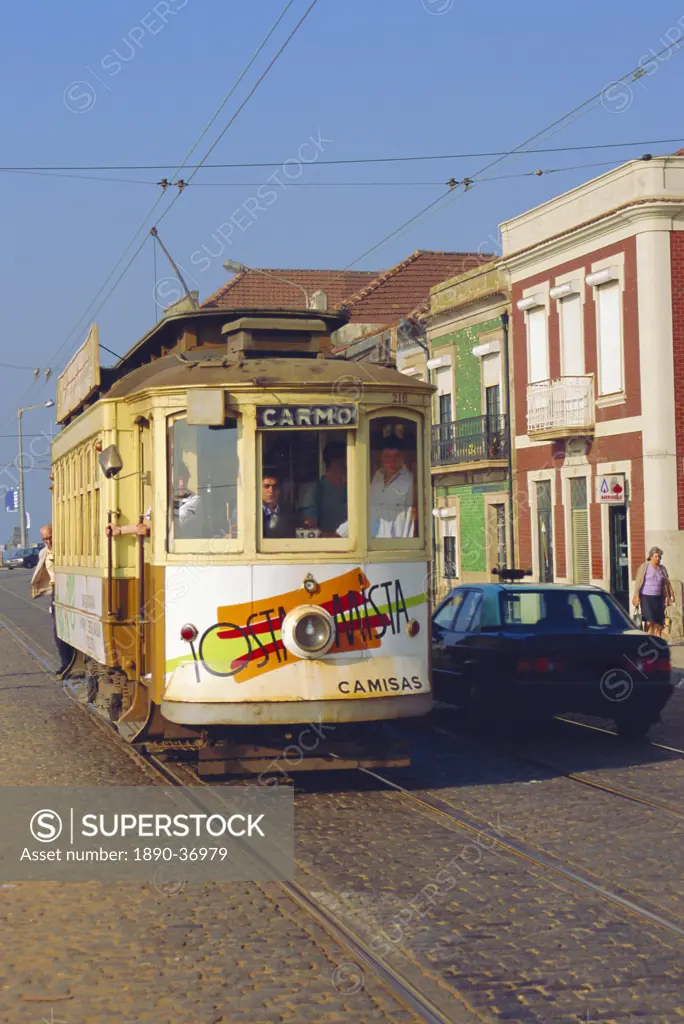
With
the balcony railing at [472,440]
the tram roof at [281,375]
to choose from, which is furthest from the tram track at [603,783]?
the balcony railing at [472,440]

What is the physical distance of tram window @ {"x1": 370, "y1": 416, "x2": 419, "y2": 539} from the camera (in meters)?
10.4

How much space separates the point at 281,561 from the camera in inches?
397

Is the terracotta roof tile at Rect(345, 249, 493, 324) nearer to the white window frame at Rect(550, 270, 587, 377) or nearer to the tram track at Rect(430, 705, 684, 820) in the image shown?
the white window frame at Rect(550, 270, 587, 377)

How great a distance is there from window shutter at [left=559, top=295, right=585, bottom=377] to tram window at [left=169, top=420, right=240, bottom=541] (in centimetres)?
2223

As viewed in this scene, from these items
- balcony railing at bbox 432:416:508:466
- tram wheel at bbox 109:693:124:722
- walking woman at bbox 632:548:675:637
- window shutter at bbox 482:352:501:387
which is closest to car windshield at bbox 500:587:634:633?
tram wheel at bbox 109:693:124:722

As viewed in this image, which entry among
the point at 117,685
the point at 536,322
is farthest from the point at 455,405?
the point at 117,685

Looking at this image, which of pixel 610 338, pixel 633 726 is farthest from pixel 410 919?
pixel 610 338

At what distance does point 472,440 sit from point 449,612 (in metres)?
23.6

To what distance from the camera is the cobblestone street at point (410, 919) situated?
5.66 metres

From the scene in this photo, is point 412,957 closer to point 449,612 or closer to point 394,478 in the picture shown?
point 394,478

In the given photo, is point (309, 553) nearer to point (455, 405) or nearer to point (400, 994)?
point (400, 994)

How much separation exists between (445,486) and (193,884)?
33241 mm

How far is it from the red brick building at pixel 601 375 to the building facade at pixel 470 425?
1016 mm

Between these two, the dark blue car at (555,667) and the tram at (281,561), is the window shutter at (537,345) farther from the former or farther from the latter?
the tram at (281,561)
